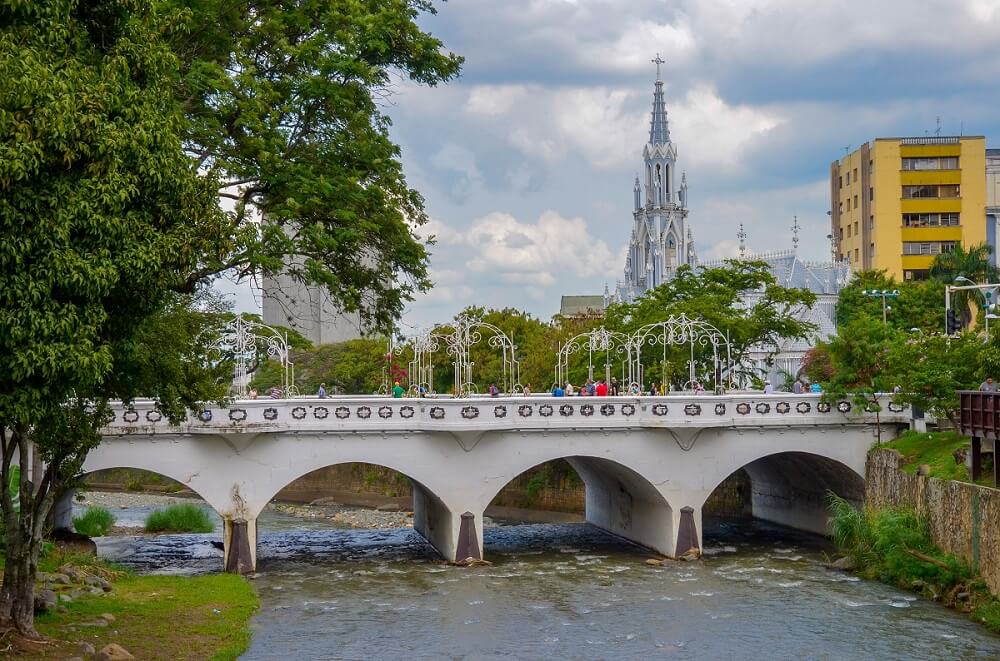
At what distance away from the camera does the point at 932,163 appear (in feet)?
245

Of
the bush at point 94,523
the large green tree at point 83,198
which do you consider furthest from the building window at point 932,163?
the large green tree at point 83,198

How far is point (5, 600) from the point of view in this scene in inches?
859

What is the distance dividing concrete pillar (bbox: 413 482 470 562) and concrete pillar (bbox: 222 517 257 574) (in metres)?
5.66

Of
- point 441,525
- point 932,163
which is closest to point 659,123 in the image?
point 932,163

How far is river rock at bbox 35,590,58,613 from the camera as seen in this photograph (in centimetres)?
2464

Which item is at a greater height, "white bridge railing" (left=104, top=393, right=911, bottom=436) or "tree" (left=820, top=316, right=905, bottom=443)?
"tree" (left=820, top=316, right=905, bottom=443)

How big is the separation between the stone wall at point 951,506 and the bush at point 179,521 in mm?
24727

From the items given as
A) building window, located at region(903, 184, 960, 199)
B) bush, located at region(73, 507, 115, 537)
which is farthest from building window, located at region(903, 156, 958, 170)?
bush, located at region(73, 507, 115, 537)

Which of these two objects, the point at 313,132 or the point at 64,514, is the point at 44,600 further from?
the point at 64,514

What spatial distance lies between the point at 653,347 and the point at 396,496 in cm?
1557

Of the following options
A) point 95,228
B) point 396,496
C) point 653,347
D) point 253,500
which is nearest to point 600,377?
point 653,347

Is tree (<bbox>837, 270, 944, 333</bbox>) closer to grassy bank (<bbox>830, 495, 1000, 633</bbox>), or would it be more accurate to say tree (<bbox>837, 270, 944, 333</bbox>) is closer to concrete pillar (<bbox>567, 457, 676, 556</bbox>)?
concrete pillar (<bbox>567, 457, 676, 556</bbox>)

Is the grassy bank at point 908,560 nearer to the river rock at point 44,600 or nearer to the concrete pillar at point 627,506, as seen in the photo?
the concrete pillar at point 627,506

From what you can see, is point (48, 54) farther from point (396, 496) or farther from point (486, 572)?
point (396, 496)
